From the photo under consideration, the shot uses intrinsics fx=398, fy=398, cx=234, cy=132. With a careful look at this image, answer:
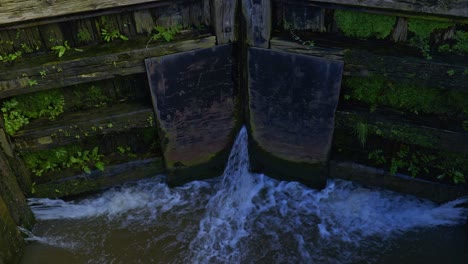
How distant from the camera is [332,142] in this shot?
17.9 ft

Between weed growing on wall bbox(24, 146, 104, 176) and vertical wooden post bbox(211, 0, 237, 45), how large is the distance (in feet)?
7.69

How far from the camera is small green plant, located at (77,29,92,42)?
4.62 metres

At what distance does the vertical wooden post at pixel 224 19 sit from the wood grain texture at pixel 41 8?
1120mm

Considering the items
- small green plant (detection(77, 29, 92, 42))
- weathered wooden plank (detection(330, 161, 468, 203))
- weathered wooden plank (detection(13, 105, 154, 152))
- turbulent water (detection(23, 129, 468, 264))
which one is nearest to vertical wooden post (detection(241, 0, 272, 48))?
turbulent water (detection(23, 129, 468, 264))

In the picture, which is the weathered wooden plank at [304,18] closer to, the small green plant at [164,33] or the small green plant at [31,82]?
the small green plant at [164,33]

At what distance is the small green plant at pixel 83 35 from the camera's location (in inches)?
182

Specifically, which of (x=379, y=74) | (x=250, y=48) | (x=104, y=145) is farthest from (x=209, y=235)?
(x=379, y=74)

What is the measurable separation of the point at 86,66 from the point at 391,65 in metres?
3.52

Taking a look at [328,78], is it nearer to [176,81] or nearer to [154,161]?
[176,81]

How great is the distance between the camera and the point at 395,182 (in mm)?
5410

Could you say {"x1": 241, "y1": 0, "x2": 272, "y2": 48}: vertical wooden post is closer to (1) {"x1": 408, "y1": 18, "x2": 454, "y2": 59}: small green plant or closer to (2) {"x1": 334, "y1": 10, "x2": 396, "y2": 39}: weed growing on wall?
(2) {"x1": 334, "y1": 10, "x2": 396, "y2": 39}: weed growing on wall

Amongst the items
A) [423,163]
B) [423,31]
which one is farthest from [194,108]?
[423,163]

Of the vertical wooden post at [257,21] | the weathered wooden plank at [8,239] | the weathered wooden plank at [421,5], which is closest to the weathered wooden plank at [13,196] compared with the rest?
the weathered wooden plank at [8,239]

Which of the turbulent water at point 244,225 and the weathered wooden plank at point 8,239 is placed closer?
the weathered wooden plank at point 8,239
